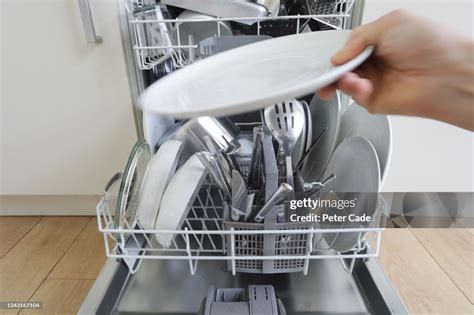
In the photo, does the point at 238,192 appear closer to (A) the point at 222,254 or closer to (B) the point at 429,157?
(A) the point at 222,254

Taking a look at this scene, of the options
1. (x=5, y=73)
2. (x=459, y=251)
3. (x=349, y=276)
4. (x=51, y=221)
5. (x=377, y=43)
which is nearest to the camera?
(x=377, y=43)

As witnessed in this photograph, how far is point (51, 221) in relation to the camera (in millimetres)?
1012

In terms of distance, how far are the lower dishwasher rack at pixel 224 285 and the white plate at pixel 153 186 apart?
11 centimetres

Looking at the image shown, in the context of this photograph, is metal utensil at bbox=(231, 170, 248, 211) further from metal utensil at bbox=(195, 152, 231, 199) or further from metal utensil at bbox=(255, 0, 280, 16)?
metal utensil at bbox=(255, 0, 280, 16)

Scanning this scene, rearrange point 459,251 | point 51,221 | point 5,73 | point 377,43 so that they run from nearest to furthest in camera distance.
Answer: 1. point 377,43
2. point 5,73
3. point 459,251
4. point 51,221

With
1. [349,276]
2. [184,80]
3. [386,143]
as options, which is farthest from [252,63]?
[349,276]

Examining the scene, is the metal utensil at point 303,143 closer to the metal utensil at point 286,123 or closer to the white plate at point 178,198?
the metal utensil at point 286,123

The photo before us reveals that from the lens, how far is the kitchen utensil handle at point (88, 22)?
0.68 meters

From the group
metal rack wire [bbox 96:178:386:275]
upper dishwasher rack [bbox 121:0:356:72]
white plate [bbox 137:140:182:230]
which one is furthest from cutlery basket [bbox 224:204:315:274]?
upper dishwasher rack [bbox 121:0:356:72]

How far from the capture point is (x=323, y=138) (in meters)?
0.59

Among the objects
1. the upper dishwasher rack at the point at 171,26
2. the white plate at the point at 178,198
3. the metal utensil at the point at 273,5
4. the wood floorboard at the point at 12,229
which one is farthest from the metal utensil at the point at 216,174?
the wood floorboard at the point at 12,229

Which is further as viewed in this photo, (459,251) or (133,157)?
(459,251)

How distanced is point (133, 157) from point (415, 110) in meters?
0.41

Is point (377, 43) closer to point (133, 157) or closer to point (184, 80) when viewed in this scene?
point (184, 80)
